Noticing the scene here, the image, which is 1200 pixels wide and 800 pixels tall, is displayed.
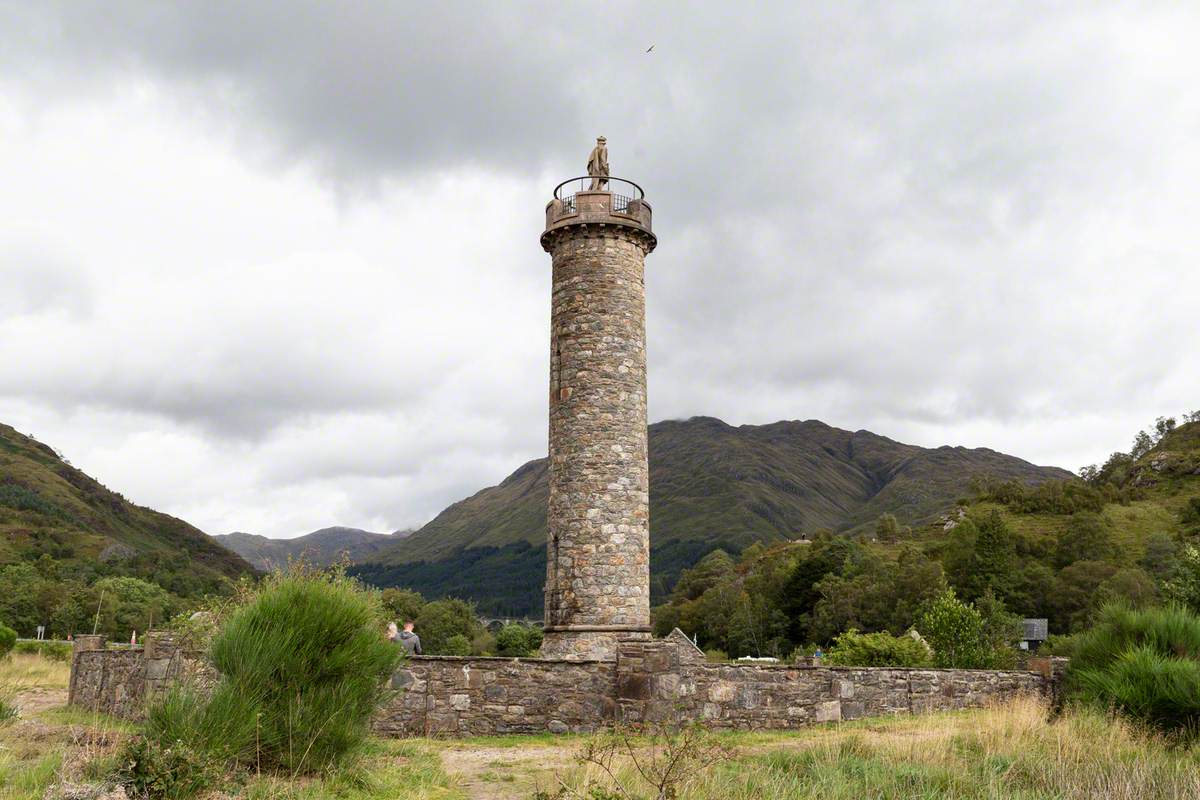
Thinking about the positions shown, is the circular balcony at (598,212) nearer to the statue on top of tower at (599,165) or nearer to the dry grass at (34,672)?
the statue on top of tower at (599,165)

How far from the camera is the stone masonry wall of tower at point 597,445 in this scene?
1845cm

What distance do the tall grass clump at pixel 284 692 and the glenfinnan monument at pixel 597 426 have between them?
934cm

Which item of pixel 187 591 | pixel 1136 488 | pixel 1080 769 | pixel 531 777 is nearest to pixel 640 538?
pixel 531 777

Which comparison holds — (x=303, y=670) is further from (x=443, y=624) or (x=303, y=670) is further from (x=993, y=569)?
(x=993, y=569)

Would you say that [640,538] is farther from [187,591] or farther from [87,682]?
[187,591]

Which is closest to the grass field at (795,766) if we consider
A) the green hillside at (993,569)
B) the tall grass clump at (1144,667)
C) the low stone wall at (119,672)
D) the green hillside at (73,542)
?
the tall grass clump at (1144,667)

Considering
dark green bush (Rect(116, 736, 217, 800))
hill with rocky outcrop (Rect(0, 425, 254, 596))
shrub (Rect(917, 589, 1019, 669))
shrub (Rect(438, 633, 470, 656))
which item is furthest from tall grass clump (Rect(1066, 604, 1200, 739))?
hill with rocky outcrop (Rect(0, 425, 254, 596))

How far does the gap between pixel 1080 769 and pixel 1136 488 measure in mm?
89316

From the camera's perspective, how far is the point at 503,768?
403 inches

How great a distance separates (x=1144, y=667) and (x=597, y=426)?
10731mm

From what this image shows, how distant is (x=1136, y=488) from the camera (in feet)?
279

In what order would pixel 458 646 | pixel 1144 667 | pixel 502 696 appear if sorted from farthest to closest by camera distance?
pixel 458 646, pixel 502 696, pixel 1144 667

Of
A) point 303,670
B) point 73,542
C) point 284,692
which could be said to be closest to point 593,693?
point 303,670

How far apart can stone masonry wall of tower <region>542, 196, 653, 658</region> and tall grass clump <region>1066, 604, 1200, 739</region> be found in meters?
7.93
